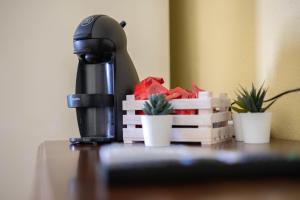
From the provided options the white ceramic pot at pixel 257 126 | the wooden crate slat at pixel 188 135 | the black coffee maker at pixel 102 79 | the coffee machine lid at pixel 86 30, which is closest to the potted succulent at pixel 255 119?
the white ceramic pot at pixel 257 126

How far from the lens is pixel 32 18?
1.45m

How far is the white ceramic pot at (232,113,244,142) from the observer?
91cm

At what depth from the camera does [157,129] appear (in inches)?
31.1

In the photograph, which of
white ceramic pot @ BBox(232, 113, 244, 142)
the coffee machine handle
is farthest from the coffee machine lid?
white ceramic pot @ BBox(232, 113, 244, 142)

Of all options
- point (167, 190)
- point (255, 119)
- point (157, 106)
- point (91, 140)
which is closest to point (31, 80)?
point (91, 140)

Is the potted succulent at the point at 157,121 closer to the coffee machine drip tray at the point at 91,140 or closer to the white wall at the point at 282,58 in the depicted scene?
the coffee machine drip tray at the point at 91,140

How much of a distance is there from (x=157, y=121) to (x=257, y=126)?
236 millimetres

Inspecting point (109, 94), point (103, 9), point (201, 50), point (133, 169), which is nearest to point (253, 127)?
point (109, 94)

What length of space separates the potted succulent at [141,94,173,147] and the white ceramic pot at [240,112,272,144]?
0.19 m

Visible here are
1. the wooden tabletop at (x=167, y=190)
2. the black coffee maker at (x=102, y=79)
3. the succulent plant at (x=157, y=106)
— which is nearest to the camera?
the wooden tabletop at (x=167, y=190)

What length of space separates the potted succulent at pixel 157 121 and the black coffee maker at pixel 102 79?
0.74 ft

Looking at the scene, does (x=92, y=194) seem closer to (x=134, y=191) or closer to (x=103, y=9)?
(x=134, y=191)

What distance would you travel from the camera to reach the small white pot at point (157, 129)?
0.79 meters

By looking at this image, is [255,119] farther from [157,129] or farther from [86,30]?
[86,30]
